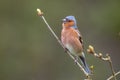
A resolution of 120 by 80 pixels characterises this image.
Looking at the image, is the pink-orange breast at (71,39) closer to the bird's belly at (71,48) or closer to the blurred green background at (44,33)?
the bird's belly at (71,48)

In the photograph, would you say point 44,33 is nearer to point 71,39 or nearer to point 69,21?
point 71,39

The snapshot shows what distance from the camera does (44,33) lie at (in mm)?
22078

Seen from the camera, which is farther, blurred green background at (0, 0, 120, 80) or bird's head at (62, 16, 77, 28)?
blurred green background at (0, 0, 120, 80)

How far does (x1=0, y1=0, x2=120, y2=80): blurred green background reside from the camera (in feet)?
68.9

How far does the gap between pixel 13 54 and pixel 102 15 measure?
2942mm

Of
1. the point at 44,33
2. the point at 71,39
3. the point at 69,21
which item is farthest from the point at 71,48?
the point at 44,33

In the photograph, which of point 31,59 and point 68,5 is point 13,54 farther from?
point 68,5

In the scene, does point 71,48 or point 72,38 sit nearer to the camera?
point 71,48

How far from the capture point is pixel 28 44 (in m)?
22.5

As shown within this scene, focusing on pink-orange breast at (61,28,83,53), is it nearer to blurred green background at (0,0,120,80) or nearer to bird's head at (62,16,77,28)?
bird's head at (62,16,77,28)

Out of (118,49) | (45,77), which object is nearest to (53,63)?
(45,77)

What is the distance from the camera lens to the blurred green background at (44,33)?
2102 centimetres

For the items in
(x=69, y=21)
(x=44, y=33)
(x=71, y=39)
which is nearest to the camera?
(x=69, y=21)

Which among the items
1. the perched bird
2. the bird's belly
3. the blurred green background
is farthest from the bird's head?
the blurred green background
